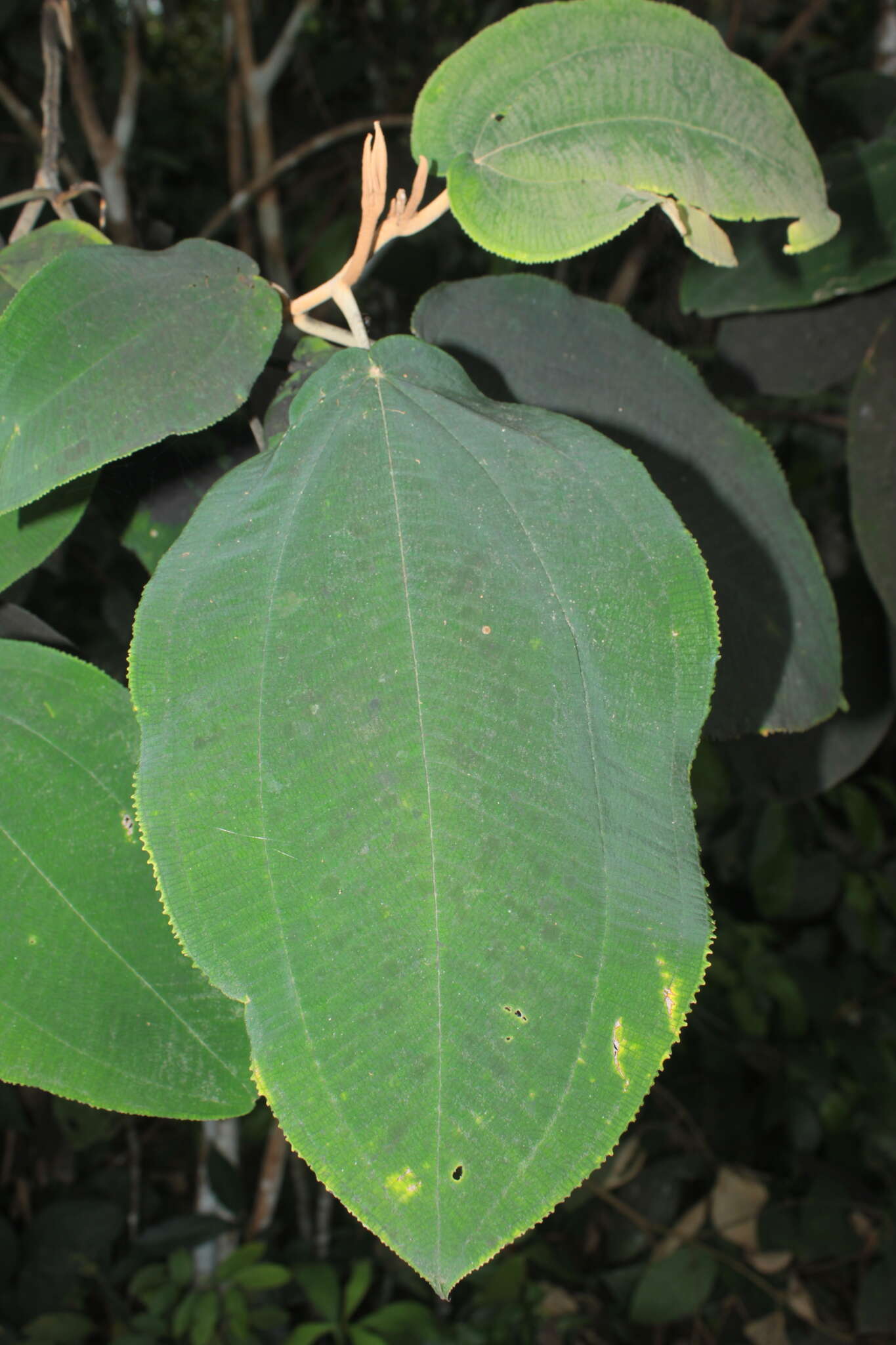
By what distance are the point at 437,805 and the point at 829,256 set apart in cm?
71

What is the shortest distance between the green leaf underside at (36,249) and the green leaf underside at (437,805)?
206 mm

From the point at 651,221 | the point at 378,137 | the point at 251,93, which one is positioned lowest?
the point at 651,221

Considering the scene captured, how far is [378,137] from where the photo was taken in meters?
0.49

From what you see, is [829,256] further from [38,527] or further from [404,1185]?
[404,1185]

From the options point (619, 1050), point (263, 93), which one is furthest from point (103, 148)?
point (619, 1050)

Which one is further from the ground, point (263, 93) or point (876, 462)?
point (263, 93)

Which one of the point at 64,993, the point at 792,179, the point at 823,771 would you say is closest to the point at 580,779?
the point at 64,993

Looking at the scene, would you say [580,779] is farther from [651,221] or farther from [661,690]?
[651,221]

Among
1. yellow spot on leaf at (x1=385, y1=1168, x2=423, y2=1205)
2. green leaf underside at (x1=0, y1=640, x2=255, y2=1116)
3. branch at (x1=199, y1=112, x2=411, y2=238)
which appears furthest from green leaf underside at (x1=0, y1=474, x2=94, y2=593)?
branch at (x1=199, y1=112, x2=411, y2=238)

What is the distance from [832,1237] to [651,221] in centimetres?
169

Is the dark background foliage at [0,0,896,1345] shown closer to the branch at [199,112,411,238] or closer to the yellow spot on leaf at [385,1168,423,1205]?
the branch at [199,112,411,238]

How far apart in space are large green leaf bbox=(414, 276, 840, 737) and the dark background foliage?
0.35 meters

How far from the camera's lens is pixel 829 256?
0.83 meters

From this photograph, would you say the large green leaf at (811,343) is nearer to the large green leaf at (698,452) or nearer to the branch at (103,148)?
the large green leaf at (698,452)
